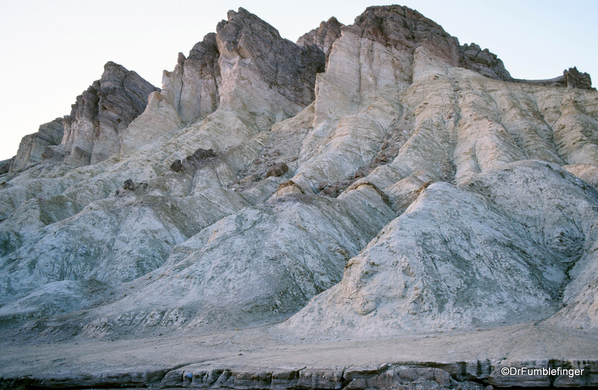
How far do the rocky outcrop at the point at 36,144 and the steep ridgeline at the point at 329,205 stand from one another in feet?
32.0

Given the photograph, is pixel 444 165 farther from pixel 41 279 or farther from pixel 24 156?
pixel 24 156

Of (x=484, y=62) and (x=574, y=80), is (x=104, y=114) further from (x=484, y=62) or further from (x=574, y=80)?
(x=574, y=80)

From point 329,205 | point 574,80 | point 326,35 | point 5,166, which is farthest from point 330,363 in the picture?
point 5,166

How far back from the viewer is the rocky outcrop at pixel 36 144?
215ft

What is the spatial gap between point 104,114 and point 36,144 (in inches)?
615

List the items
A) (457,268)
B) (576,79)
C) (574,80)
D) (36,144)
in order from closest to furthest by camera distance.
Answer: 1. (457,268)
2. (574,80)
3. (576,79)
4. (36,144)

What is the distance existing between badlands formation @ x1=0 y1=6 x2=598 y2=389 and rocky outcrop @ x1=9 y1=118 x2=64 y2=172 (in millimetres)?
29040

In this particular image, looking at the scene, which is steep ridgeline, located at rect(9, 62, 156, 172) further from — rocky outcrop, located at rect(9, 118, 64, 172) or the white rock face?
the white rock face

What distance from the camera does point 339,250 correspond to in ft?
57.6

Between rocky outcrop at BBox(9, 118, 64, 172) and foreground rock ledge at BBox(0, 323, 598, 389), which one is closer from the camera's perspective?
foreground rock ledge at BBox(0, 323, 598, 389)

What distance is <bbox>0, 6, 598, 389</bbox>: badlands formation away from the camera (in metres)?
8.62

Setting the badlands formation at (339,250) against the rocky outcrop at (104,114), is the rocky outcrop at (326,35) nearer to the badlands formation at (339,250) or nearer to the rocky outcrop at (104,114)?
the badlands formation at (339,250)

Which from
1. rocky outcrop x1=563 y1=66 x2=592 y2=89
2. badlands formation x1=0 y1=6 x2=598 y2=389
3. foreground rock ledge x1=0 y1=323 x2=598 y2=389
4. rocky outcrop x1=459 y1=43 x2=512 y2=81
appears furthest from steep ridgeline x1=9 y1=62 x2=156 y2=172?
rocky outcrop x1=563 y1=66 x2=592 y2=89

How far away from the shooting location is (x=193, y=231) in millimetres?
25578
